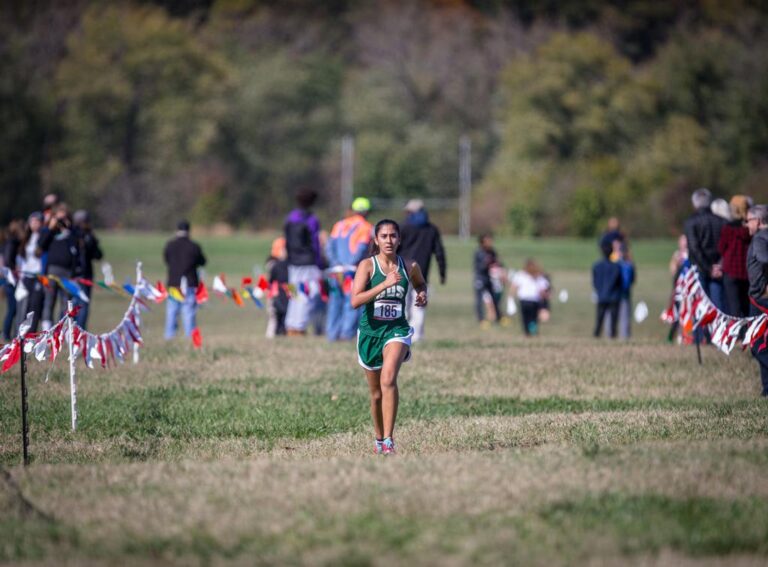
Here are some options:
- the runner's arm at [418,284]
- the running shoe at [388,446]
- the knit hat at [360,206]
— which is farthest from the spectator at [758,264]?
the knit hat at [360,206]

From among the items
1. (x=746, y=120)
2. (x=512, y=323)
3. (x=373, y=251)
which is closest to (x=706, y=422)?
(x=373, y=251)

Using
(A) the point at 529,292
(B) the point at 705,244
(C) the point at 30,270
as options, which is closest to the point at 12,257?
(C) the point at 30,270

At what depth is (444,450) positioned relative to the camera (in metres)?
10.2

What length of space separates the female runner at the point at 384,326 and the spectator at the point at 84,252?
9.30m

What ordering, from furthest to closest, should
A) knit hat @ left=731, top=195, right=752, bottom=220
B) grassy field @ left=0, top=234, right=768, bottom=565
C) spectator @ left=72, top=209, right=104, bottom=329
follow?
spectator @ left=72, top=209, right=104, bottom=329 < knit hat @ left=731, top=195, right=752, bottom=220 < grassy field @ left=0, top=234, right=768, bottom=565

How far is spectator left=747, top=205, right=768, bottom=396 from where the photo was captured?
12062 millimetres

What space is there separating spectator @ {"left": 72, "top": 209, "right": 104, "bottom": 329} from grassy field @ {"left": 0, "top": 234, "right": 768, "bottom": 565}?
3.99 ft

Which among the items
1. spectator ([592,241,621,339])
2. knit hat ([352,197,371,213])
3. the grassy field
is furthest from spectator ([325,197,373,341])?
spectator ([592,241,621,339])

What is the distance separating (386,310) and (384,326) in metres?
0.13

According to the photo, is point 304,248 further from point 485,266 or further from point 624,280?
point 485,266

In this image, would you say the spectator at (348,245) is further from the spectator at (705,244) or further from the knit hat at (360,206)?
the spectator at (705,244)

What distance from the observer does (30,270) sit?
2012 cm

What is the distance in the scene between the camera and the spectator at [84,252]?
18.7 m

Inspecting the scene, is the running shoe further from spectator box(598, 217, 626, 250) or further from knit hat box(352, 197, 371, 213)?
spectator box(598, 217, 626, 250)
